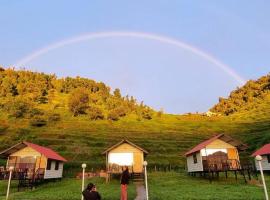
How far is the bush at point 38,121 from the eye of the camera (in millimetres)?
73750

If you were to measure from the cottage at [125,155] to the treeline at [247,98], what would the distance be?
8478cm

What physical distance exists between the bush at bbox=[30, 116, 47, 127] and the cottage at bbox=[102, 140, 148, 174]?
42.0m

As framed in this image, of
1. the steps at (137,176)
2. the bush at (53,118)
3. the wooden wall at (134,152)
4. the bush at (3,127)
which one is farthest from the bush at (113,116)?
the steps at (137,176)

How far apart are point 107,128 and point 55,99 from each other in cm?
4255

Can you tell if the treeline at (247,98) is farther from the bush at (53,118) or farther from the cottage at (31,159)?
the cottage at (31,159)

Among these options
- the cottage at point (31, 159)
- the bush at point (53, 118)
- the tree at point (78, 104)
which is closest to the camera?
the cottage at point (31, 159)

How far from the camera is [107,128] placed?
7575 centimetres

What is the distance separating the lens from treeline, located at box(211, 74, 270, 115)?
115 metres

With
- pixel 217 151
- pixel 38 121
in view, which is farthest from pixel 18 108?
pixel 217 151

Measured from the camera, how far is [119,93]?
124750mm

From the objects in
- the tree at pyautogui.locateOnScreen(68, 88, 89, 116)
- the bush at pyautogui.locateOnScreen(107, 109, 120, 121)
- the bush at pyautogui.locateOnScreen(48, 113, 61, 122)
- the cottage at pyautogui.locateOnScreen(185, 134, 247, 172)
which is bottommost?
the cottage at pyautogui.locateOnScreen(185, 134, 247, 172)

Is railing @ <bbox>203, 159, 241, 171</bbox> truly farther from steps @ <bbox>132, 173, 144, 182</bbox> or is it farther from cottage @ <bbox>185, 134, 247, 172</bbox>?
steps @ <bbox>132, 173, 144, 182</bbox>

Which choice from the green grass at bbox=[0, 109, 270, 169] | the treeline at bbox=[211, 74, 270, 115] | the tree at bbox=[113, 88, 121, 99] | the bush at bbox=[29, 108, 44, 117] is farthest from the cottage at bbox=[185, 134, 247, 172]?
the tree at bbox=[113, 88, 121, 99]

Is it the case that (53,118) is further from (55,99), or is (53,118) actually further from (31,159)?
(31,159)
